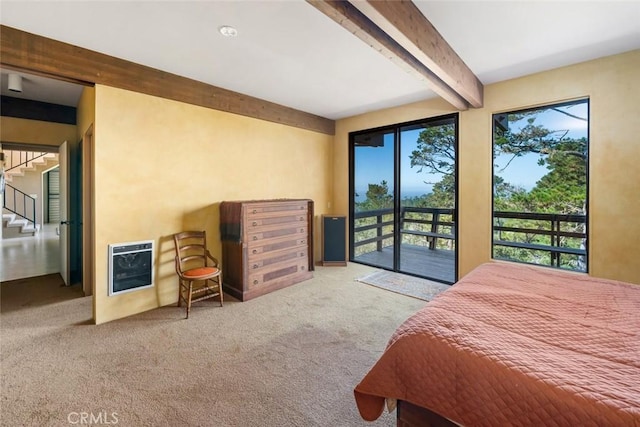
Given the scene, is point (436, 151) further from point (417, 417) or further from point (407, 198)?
point (417, 417)

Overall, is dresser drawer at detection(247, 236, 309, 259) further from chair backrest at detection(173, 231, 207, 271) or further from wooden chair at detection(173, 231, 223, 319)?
chair backrest at detection(173, 231, 207, 271)

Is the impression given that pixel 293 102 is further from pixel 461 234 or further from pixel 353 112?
pixel 461 234

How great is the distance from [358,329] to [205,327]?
155 cm

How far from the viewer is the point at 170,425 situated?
1.63m

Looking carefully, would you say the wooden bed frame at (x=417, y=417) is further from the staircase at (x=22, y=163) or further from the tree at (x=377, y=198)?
the staircase at (x=22, y=163)

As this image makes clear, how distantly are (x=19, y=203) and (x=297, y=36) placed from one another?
1181cm

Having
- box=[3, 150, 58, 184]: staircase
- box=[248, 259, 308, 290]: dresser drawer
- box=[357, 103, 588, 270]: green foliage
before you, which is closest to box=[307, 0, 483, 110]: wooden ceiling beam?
box=[357, 103, 588, 270]: green foliage

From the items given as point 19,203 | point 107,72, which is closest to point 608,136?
point 107,72

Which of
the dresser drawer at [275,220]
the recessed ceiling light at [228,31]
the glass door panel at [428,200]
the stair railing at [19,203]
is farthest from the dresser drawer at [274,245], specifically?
the stair railing at [19,203]

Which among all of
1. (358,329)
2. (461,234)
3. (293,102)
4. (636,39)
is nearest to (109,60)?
(293,102)

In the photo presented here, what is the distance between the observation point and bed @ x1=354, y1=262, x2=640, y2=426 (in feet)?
3.24

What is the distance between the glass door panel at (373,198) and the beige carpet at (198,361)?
1.64 metres

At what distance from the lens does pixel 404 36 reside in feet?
6.38

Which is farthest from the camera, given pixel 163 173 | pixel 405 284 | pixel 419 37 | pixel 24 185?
pixel 24 185
